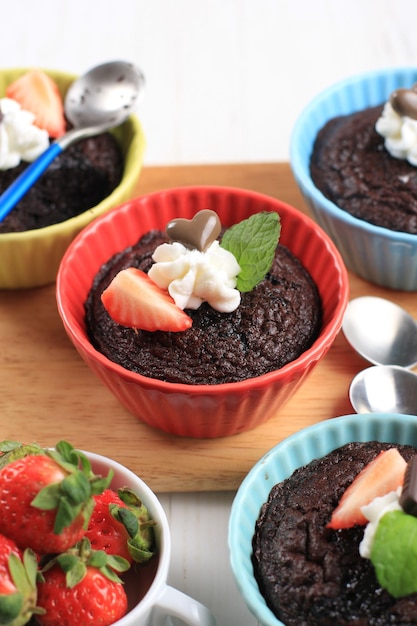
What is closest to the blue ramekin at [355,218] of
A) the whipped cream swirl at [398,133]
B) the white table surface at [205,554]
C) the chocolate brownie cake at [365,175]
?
the chocolate brownie cake at [365,175]

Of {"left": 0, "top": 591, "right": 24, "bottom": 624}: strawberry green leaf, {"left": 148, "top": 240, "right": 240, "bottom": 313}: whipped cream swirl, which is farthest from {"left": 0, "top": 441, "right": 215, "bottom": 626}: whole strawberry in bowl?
{"left": 148, "top": 240, "right": 240, "bottom": 313}: whipped cream swirl

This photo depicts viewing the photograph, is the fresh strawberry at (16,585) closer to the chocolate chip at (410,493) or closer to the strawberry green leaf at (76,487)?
the strawberry green leaf at (76,487)

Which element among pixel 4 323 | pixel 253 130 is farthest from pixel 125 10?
pixel 4 323

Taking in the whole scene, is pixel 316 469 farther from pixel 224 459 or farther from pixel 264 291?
pixel 264 291

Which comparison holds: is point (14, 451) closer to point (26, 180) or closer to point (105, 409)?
point (105, 409)

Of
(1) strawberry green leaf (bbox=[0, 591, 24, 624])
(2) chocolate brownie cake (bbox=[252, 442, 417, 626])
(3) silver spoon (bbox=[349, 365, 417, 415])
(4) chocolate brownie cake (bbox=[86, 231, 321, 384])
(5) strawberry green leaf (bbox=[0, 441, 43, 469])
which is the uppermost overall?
(5) strawberry green leaf (bbox=[0, 441, 43, 469])

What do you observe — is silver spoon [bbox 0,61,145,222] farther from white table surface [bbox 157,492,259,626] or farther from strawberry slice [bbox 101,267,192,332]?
white table surface [bbox 157,492,259,626]
